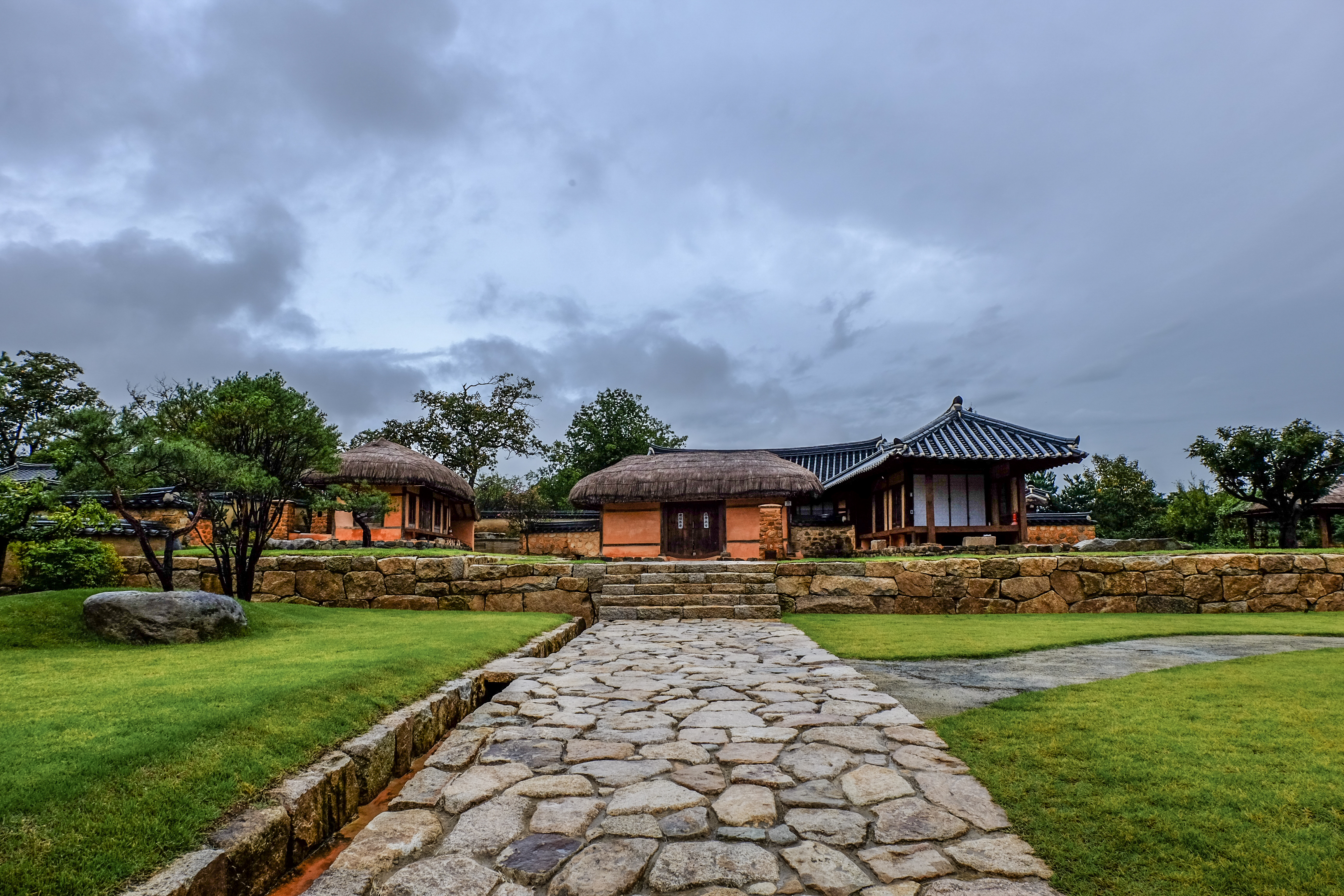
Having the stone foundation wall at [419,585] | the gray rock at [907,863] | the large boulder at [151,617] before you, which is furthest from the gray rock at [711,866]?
the stone foundation wall at [419,585]

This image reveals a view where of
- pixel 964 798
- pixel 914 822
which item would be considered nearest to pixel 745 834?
pixel 914 822

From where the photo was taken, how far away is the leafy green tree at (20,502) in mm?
6352

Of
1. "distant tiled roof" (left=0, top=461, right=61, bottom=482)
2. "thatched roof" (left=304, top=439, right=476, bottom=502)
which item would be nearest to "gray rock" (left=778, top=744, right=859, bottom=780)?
"distant tiled roof" (left=0, top=461, right=61, bottom=482)

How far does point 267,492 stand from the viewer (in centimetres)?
706

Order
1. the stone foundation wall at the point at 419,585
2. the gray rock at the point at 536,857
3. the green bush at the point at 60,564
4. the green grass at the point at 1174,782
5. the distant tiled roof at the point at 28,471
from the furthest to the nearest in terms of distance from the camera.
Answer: the distant tiled roof at the point at 28,471 → the stone foundation wall at the point at 419,585 → the green bush at the point at 60,564 → the gray rock at the point at 536,857 → the green grass at the point at 1174,782

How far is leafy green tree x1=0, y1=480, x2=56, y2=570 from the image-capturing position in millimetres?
6352

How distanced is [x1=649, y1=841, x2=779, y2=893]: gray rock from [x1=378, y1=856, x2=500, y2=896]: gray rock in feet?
1.58

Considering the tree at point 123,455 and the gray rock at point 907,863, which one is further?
the tree at point 123,455

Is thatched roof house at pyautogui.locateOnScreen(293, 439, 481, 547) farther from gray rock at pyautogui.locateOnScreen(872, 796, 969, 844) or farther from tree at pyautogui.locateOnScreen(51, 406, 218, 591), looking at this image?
gray rock at pyautogui.locateOnScreen(872, 796, 969, 844)

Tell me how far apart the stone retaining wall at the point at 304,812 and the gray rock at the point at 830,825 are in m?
1.66

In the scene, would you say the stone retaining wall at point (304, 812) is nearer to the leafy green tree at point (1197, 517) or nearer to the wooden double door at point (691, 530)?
the wooden double door at point (691, 530)

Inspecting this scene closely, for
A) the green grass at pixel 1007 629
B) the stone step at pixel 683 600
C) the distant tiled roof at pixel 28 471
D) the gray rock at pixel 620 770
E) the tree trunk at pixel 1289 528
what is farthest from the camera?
the tree trunk at pixel 1289 528

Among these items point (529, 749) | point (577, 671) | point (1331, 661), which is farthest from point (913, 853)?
point (1331, 661)

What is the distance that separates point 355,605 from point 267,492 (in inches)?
97.5
